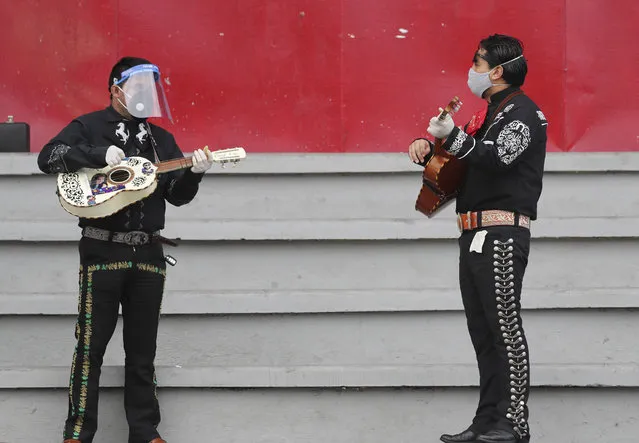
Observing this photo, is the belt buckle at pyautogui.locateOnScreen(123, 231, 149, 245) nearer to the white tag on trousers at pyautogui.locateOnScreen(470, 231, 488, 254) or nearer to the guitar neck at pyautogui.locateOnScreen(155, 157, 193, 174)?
the guitar neck at pyautogui.locateOnScreen(155, 157, 193, 174)

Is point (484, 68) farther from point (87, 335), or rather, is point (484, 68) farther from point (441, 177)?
point (87, 335)

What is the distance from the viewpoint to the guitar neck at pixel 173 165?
17.5 feet

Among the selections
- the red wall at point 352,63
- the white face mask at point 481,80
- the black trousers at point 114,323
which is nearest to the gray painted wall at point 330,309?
the black trousers at point 114,323

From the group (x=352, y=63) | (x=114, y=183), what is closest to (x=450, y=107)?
(x=114, y=183)

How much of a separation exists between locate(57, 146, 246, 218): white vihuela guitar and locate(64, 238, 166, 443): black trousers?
219mm

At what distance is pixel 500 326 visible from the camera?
4.95 m

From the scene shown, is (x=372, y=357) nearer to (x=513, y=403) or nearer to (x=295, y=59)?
(x=513, y=403)

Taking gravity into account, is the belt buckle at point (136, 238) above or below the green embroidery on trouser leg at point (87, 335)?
above

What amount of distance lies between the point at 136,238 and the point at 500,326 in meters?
1.64

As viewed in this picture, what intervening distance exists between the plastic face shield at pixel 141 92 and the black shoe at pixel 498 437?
6.62 feet

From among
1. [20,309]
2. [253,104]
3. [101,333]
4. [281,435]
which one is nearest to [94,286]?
[101,333]

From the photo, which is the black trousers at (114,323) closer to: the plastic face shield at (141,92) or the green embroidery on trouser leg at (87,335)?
the green embroidery on trouser leg at (87,335)

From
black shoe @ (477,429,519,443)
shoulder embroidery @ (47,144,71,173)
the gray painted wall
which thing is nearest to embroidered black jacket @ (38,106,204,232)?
shoulder embroidery @ (47,144,71,173)

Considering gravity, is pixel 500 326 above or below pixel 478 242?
below
